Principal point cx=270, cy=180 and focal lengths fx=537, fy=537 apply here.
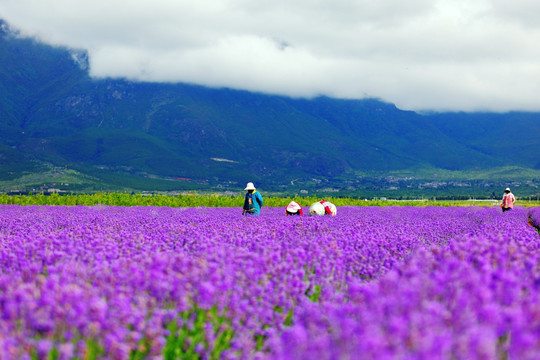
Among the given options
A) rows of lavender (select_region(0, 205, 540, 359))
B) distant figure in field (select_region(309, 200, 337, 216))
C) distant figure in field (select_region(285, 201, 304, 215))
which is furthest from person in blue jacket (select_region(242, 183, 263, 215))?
rows of lavender (select_region(0, 205, 540, 359))

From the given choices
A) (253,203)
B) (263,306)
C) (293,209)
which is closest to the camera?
(263,306)

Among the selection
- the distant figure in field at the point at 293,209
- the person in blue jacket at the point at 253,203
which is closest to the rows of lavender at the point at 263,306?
the person in blue jacket at the point at 253,203

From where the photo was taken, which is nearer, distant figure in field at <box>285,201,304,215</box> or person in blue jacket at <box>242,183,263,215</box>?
person in blue jacket at <box>242,183,263,215</box>

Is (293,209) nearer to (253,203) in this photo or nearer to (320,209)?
(320,209)

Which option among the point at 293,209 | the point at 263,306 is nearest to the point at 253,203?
the point at 293,209

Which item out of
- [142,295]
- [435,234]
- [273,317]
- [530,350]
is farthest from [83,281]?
[435,234]

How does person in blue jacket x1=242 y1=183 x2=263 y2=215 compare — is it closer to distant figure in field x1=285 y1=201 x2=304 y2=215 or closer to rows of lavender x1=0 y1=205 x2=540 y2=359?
distant figure in field x1=285 y1=201 x2=304 y2=215

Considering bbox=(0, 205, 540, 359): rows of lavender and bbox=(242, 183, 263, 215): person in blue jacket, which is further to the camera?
bbox=(242, 183, 263, 215): person in blue jacket

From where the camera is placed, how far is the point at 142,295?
→ 11.1 ft

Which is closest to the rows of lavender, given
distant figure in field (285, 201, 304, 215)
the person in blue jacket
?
the person in blue jacket

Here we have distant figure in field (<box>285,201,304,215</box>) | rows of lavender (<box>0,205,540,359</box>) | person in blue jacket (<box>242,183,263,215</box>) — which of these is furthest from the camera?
distant figure in field (<box>285,201,304,215</box>)

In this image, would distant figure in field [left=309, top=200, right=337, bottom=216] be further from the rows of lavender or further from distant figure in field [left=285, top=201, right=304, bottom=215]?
the rows of lavender

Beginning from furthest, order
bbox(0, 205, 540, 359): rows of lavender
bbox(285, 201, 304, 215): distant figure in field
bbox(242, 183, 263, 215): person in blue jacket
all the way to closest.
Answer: bbox(285, 201, 304, 215): distant figure in field, bbox(242, 183, 263, 215): person in blue jacket, bbox(0, 205, 540, 359): rows of lavender

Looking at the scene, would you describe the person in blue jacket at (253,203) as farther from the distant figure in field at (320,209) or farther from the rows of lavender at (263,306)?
the rows of lavender at (263,306)
